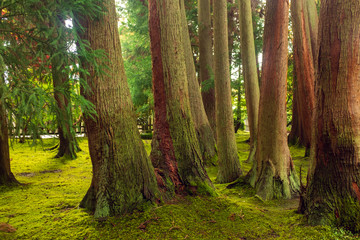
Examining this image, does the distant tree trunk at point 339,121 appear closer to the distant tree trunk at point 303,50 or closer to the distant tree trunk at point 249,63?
the distant tree trunk at point 249,63

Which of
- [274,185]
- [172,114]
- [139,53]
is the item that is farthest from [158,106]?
[139,53]

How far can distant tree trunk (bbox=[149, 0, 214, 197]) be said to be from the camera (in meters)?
4.50

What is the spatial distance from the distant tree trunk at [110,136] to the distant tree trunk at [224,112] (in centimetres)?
315

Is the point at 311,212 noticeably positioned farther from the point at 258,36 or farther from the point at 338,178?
the point at 258,36

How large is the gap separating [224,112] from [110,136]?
351cm

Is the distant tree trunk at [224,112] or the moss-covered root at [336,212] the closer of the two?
the moss-covered root at [336,212]

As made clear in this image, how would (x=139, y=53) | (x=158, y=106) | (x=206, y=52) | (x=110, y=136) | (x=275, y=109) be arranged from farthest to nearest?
(x=139, y=53) < (x=206, y=52) < (x=275, y=109) < (x=158, y=106) < (x=110, y=136)

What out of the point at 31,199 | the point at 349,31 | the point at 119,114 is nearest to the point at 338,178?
the point at 349,31

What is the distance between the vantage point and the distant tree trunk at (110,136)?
362 cm

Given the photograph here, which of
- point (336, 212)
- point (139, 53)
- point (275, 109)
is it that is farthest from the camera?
point (139, 53)

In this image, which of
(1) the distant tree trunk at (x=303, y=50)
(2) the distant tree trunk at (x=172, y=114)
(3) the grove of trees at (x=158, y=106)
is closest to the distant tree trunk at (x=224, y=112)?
(3) the grove of trees at (x=158, y=106)

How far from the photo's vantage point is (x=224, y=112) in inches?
255

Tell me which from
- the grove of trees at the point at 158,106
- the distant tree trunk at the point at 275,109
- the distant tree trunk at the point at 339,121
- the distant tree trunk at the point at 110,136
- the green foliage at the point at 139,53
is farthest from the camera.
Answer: the green foliage at the point at 139,53

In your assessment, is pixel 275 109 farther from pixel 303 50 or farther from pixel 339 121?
pixel 303 50
